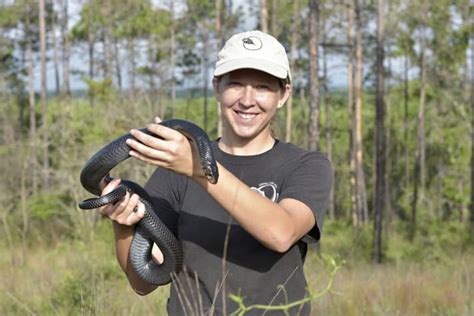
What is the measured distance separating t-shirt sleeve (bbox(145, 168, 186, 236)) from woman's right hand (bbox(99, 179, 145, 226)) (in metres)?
0.13

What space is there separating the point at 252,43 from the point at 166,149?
545 mm

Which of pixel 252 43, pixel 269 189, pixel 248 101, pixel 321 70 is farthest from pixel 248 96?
pixel 321 70

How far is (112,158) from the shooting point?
2.29m

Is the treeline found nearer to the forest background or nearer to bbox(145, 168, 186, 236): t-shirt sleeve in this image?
the forest background

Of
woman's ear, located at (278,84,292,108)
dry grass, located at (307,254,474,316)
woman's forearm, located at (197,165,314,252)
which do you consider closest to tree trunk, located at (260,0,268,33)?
dry grass, located at (307,254,474,316)

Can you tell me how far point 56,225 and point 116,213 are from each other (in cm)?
1870

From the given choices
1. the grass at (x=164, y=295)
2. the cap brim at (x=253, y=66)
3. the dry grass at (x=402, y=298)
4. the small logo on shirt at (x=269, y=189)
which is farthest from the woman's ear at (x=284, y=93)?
the dry grass at (x=402, y=298)

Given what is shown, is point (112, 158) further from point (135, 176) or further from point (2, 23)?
point (2, 23)

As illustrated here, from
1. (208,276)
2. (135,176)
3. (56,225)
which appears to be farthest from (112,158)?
(56,225)

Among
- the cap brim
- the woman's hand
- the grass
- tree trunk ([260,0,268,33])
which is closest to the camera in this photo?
the woman's hand

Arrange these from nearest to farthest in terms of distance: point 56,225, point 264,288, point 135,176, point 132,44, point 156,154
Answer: point 156,154
point 264,288
point 135,176
point 56,225
point 132,44

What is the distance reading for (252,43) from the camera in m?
2.39

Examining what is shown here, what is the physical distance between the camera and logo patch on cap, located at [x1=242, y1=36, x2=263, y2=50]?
7.79 ft

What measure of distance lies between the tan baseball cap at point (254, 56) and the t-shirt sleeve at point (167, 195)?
364 mm
